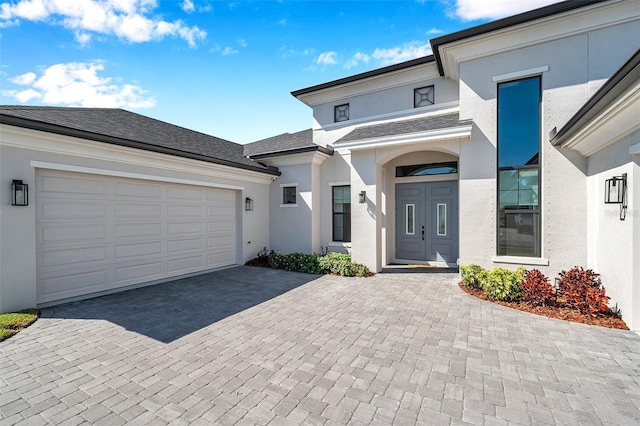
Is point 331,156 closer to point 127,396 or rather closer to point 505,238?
point 505,238

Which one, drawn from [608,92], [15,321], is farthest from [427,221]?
[15,321]

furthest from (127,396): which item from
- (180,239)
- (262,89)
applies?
(262,89)

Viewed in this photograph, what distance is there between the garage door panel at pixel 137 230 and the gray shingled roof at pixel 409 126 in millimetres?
6261

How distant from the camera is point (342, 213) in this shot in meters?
10.7

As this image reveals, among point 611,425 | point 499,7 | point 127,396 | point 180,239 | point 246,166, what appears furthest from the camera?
point 246,166

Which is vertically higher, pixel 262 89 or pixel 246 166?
pixel 262 89

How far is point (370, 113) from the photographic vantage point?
1061cm

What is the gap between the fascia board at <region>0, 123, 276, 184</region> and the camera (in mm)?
5441

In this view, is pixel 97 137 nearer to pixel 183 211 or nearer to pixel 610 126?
pixel 183 211

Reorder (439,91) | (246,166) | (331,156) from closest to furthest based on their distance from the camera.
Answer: (439,91) < (246,166) < (331,156)

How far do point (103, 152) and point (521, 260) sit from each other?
10.4m

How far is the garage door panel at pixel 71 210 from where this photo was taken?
5.88 m

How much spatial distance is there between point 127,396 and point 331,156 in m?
9.22

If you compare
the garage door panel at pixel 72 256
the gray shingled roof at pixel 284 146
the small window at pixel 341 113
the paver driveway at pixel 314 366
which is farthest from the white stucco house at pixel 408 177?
the paver driveway at pixel 314 366
